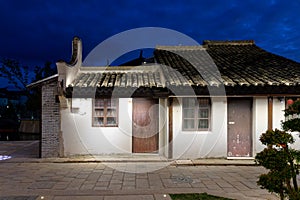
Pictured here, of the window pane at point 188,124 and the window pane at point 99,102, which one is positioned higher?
the window pane at point 99,102

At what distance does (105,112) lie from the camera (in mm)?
10016

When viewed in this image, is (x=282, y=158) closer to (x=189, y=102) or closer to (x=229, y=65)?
(x=189, y=102)

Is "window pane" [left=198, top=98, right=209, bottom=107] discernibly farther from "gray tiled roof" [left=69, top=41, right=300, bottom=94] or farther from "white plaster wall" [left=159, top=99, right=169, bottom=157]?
"white plaster wall" [left=159, top=99, right=169, bottom=157]

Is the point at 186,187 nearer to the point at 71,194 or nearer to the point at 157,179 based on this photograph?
the point at 157,179

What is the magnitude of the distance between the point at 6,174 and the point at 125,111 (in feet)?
15.0

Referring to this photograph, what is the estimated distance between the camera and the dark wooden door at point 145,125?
1022 centimetres

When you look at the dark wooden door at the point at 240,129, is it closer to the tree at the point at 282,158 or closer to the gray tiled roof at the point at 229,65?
the gray tiled roof at the point at 229,65

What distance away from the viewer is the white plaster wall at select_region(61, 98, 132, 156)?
9586 mm

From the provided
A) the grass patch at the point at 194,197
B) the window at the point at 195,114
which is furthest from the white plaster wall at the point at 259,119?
the grass patch at the point at 194,197

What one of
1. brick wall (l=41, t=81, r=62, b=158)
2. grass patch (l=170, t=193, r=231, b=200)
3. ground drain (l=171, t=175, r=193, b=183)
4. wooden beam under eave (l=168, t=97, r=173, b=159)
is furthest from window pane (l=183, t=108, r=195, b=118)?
brick wall (l=41, t=81, r=62, b=158)

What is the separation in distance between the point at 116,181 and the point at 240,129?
527cm

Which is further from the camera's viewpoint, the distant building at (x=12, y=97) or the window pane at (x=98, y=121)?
the distant building at (x=12, y=97)

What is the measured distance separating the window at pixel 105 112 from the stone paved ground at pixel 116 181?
1977 millimetres

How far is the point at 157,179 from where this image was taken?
6703 mm
